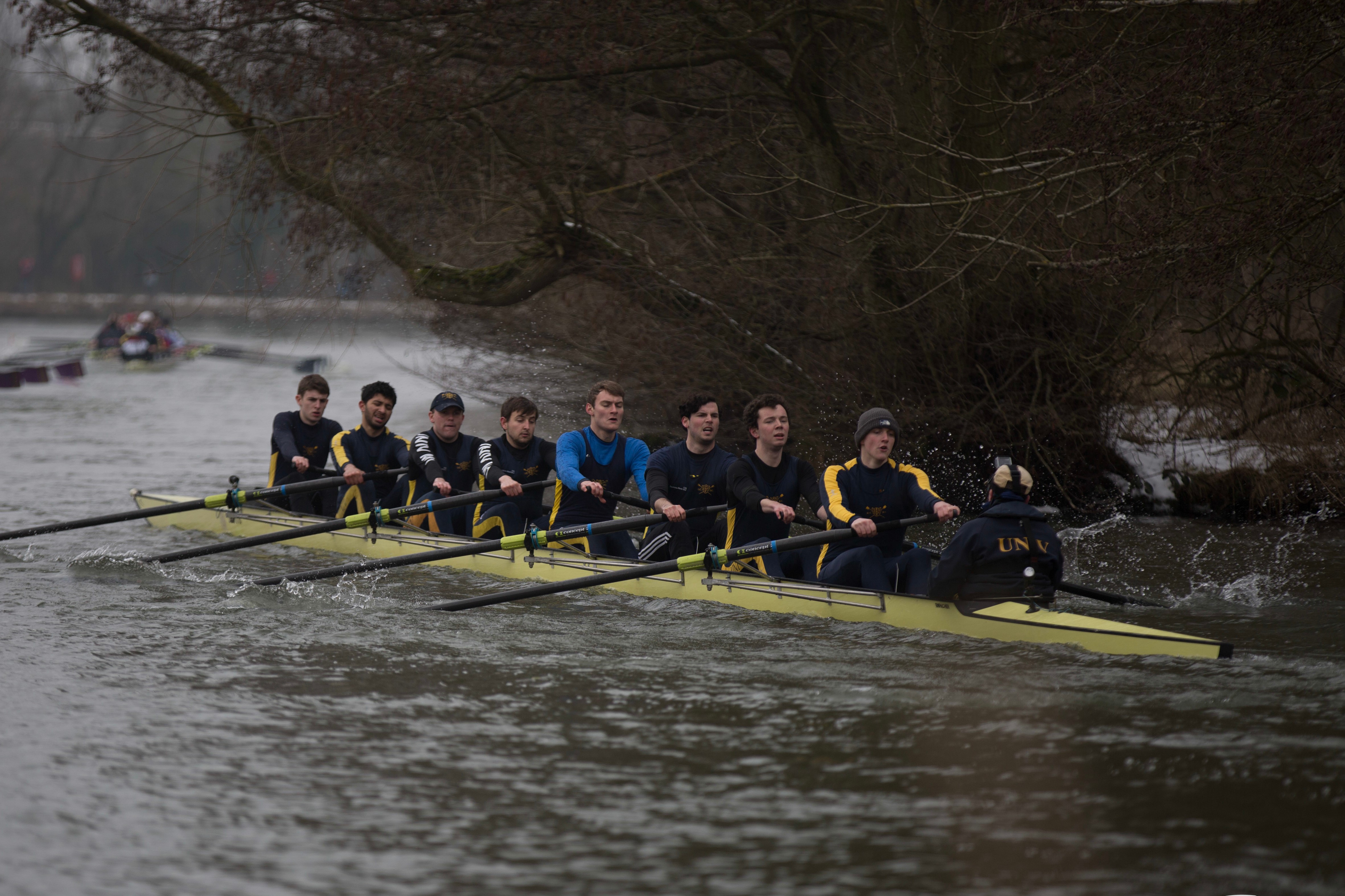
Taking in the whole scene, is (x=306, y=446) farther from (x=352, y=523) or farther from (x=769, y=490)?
(x=769, y=490)

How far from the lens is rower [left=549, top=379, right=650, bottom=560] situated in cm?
926

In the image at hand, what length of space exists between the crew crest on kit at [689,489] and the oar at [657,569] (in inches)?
9.0

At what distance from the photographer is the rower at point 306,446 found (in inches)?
445

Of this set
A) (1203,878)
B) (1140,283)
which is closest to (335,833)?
(1203,878)

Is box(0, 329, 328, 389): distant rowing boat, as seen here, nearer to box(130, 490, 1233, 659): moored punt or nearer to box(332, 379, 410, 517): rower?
box(332, 379, 410, 517): rower

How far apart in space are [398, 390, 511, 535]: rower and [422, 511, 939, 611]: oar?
2.21m

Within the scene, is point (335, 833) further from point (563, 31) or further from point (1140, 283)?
point (563, 31)

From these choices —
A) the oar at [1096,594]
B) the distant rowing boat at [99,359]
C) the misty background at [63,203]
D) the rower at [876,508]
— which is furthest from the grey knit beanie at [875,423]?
the misty background at [63,203]

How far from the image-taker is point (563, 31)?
11344 mm

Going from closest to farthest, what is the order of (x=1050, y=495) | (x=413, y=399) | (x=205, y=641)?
(x=205, y=641), (x=1050, y=495), (x=413, y=399)

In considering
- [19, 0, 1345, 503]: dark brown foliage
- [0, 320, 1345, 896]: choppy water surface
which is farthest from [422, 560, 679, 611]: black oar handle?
[19, 0, 1345, 503]: dark brown foliage

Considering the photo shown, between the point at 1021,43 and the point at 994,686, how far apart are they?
7403 millimetres

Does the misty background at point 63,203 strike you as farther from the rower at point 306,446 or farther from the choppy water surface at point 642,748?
the choppy water surface at point 642,748

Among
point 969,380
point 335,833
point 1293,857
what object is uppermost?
point 969,380
